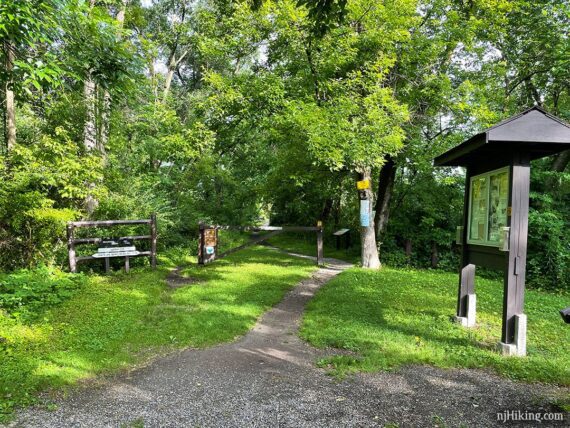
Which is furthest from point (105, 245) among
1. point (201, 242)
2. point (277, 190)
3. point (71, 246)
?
point (277, 190)

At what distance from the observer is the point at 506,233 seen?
15.5 ft

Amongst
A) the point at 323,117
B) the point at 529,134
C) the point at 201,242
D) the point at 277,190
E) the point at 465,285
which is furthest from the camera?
the point at 277,190

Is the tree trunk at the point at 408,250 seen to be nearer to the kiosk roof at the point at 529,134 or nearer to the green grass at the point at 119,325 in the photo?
the green grass at the point at 119,325

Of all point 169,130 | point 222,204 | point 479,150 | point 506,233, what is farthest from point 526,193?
point 222,204

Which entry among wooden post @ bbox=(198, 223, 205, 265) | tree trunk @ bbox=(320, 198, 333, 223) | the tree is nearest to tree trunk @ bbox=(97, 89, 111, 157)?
wooden post @ bbox=(198, 223, 205, 265)

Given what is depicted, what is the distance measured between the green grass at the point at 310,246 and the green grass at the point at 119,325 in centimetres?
587

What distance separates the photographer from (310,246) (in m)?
18.4

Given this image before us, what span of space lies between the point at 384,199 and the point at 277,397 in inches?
451

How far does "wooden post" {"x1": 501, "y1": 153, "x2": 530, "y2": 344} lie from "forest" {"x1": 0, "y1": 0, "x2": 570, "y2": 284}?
465 cm

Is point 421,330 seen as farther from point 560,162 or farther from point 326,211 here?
point 326,211

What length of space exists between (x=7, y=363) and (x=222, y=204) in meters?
14.0

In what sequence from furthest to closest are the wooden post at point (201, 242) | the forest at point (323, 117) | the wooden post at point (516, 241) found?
1. the wooden post at point (201, 242)
2. the forest at point (323, 117)
3. the wooden post at point (516, 241)

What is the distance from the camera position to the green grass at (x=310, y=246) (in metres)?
15.2

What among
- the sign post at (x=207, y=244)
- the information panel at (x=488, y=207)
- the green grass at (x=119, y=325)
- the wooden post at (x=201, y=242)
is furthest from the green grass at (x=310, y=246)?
the information panel at (x=488, y=207)
